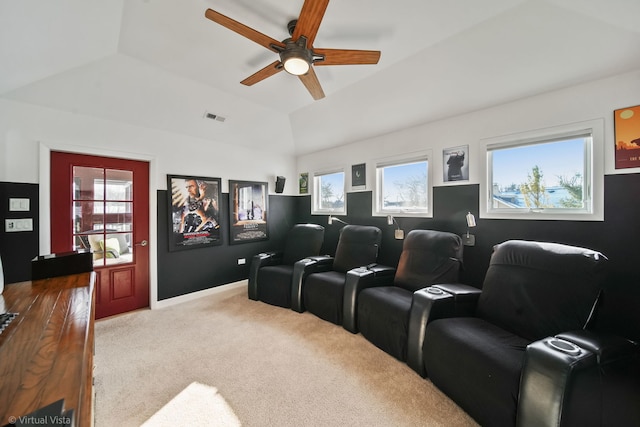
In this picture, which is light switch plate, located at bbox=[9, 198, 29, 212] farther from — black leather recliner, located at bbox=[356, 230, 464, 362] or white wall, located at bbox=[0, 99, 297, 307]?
black leather recliner, located at bbox=[356, 230, 464, 362]

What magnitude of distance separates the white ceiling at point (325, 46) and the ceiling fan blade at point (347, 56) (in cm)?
33

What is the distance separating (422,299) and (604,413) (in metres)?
1.01

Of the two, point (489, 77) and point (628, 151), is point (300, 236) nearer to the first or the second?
point (489, 77)

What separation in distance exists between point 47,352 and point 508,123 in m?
3.58

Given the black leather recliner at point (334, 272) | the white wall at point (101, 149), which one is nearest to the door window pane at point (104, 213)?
the white wall at point (101, 149)

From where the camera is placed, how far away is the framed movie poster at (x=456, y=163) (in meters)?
2.71

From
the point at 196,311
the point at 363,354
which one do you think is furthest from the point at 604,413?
the point at 196,311

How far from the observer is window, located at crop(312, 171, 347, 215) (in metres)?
4.23

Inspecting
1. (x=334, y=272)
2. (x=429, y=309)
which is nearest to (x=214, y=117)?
(x=334, y=272)

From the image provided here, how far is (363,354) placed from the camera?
89.0 inches

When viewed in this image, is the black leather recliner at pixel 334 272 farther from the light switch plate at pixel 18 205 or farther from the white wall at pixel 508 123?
the light switch plate at pixel 18 205

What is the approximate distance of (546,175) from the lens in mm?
2301

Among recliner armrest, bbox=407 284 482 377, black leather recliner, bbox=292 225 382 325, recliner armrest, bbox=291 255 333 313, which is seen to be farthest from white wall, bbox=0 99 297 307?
recliner armrest, bbox=407 284 482 377

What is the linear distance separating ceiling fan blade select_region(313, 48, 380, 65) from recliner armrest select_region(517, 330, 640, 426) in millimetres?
2157
